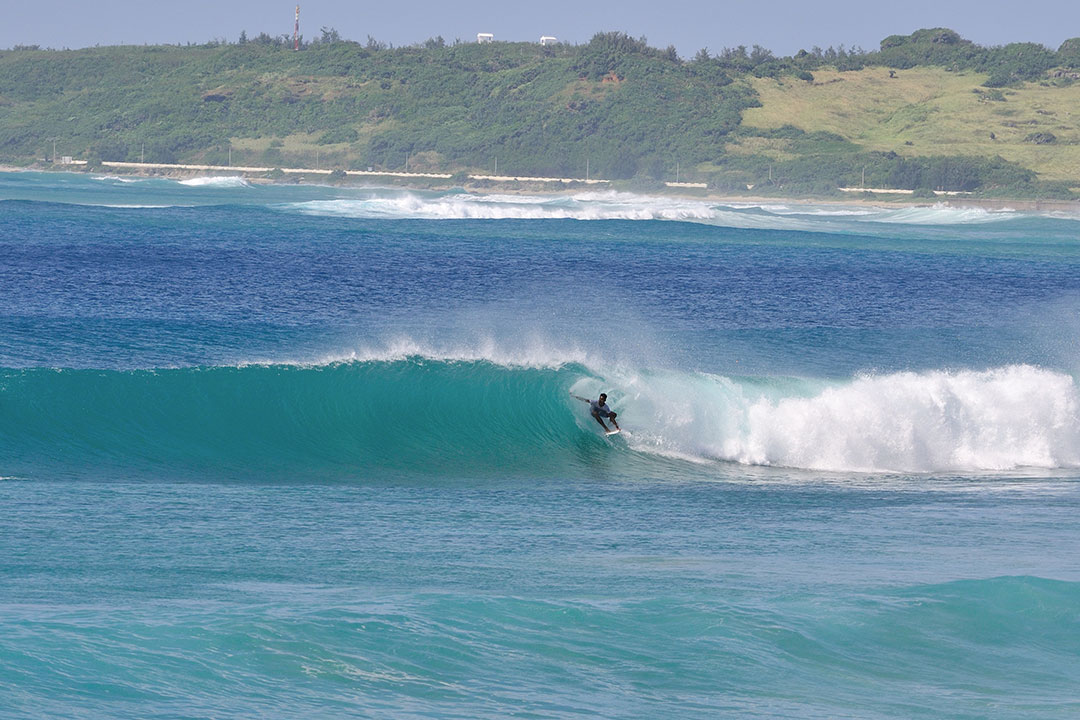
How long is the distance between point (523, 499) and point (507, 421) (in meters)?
4.29

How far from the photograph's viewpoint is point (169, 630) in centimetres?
870

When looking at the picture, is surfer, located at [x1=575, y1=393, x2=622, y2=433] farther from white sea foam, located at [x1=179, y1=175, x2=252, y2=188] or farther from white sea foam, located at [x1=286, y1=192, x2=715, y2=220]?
white sea foam, located at [x1=179, y1=175, x2=252, y2=188]

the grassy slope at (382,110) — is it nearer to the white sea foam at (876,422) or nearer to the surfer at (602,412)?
the white sea foam at (876,422)

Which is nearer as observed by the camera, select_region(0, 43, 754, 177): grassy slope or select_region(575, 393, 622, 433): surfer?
select_region(575, 393, 622, 433): surfer

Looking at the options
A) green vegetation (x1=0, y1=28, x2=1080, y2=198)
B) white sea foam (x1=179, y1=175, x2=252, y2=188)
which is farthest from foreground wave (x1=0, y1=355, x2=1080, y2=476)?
white sea foam (x1=179, y1=175, x2=252, y2=188)

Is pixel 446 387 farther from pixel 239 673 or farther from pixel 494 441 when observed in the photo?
pixel 239 673

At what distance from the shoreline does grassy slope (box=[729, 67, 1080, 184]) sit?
7929 millimetres

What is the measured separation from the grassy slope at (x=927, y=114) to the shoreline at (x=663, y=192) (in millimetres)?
7929

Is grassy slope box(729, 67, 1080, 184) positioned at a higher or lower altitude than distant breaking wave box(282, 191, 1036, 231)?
higher

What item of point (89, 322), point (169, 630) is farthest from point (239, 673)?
point (89, 322)

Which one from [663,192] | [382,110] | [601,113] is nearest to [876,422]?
[663,192]

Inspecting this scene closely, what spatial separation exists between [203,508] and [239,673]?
505 cm

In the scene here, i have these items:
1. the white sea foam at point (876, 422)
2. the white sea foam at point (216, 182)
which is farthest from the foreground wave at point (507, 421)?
the white sea foam at point (216, 182)

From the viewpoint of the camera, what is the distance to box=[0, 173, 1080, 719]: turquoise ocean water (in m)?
8.39
